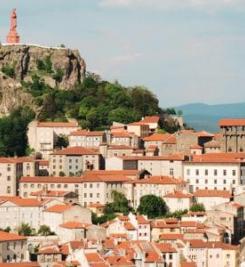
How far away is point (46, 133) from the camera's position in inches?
3652

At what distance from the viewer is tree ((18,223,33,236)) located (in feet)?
249

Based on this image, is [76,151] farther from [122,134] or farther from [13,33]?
[13,33]

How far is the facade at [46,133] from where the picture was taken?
91875 millimetres

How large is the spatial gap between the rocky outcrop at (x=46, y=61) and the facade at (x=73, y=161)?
62.2 feet

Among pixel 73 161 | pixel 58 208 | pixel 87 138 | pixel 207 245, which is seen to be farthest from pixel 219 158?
pixel 207 245

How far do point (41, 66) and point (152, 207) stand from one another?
3110cm

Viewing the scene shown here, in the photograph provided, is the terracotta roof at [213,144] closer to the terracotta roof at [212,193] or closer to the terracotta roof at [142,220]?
the terracotta roof at [212,193]

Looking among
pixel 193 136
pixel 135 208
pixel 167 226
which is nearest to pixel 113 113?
pixel 193 136

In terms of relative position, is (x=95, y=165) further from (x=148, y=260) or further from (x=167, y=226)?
(x=148, y=260)

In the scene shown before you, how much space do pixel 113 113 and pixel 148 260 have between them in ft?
101

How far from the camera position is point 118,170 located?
83.9 meters

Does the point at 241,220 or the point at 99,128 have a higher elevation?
the point at 99,128

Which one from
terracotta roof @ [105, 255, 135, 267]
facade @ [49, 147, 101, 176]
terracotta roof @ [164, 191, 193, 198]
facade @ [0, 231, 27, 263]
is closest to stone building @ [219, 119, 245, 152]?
terracotta roof @ [164, 191, 193, 198]

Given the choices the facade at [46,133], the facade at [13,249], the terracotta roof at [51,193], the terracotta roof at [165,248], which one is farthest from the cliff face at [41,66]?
the terracotta roof at [165,248]
